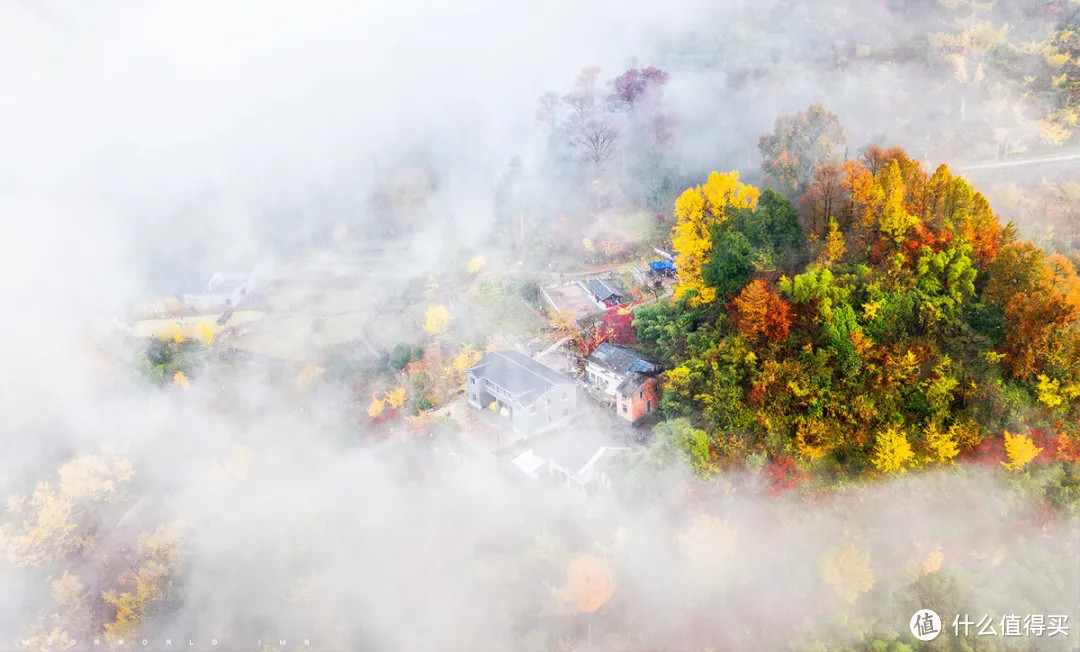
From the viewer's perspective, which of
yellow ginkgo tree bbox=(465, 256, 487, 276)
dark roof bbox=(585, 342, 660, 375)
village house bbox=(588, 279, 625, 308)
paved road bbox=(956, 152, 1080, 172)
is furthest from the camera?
yellow ginkgo tree bbox=(465, 256, 487, 276)

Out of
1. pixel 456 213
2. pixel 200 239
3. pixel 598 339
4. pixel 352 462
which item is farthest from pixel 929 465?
pixel 200 239

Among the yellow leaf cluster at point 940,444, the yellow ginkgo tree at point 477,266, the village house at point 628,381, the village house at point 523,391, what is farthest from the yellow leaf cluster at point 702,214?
the yellow ginkgo tree at point 477,266

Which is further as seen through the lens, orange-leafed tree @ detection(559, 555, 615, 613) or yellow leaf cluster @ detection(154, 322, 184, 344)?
yellow leaf cluster @ detection(154, 322, 184, 344)

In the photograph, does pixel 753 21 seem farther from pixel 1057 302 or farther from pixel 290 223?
pixel 290 223

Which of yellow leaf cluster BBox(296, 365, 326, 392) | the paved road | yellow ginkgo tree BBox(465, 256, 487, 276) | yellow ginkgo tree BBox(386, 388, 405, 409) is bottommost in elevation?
yellow leaf cluster BBox(296, 365, 326, 392)

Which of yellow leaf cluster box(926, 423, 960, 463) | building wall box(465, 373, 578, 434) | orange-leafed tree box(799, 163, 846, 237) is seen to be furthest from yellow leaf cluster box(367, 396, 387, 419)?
yellow leaf cluster box(926, 423, 960, 463)

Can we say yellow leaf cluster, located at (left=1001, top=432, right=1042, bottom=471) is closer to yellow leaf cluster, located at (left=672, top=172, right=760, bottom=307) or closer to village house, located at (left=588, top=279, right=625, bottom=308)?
yellow leaf cluster, located at (left=672, top=172, right=760, bottom=307)
